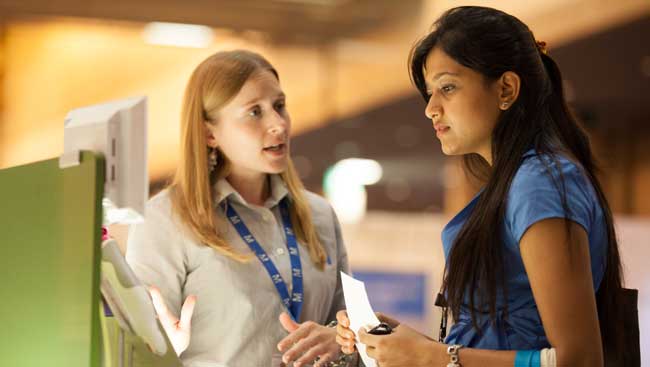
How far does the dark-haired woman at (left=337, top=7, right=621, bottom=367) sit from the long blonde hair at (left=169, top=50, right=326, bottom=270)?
0.77 m

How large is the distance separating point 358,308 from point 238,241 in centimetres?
70

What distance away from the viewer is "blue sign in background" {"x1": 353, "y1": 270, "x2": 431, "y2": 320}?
6980 millimetres

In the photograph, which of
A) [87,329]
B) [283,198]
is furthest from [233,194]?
[87,329]

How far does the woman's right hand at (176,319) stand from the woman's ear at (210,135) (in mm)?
513

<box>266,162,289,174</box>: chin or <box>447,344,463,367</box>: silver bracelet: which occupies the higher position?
<box>266,162,289,174</box>: chin

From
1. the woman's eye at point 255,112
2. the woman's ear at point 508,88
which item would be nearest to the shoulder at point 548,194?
the woman's ear at point 508,88

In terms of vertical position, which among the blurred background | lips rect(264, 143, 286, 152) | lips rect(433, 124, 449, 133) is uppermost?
the blurred background

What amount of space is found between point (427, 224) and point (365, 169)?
1.65 meters

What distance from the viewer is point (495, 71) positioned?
6.46 ft

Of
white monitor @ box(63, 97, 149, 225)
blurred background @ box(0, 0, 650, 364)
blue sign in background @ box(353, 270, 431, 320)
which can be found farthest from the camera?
blurred background @ box(0, 0, 650, 364)

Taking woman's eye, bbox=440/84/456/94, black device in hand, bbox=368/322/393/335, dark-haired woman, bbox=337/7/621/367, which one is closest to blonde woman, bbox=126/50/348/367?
black device in hand, bbox=368/322/393/335

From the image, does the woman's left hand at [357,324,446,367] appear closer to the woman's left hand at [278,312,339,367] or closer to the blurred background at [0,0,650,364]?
the woman's left hand at [278,312,339,367]

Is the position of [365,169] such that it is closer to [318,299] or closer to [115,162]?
[318,299]

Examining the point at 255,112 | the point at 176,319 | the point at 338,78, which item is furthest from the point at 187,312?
the point at 338,78
